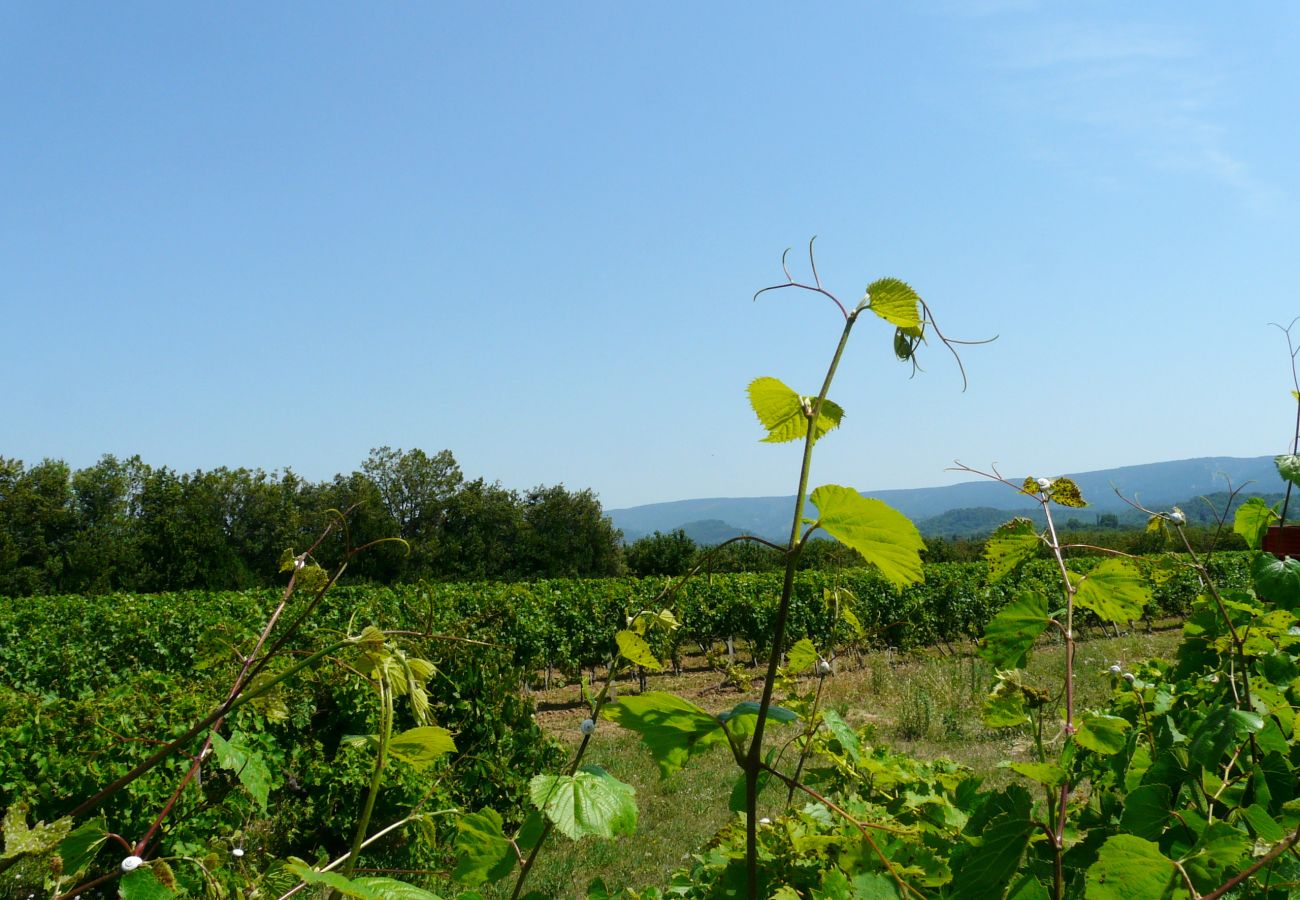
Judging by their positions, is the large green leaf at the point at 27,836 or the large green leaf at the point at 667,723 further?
the large green leaf at the point at 667,723

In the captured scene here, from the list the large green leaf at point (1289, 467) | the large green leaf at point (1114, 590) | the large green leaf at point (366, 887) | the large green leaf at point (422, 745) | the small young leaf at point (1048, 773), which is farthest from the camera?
the large green leaf at point (1289, 467)

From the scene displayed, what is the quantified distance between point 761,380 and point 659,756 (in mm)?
401

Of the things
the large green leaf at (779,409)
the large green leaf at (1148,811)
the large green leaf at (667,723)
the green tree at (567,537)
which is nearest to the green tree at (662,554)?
the green tree at (567,537)

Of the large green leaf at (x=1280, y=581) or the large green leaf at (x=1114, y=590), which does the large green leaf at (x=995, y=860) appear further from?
the large green leaf at (x=1280, y=581)

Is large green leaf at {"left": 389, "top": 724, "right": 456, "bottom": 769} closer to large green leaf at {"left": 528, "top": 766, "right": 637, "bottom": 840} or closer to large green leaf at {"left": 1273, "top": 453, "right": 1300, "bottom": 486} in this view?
large green leaf at {"left": 528, "top": 766, "right": 637, "bottom": 840}

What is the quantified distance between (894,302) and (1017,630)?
639 mm

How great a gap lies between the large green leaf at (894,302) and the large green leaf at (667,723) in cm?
40

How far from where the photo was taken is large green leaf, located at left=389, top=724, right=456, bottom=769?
0.87 m

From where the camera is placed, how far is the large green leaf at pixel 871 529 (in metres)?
0.68

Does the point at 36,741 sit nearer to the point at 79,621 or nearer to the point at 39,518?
the point at 79,621

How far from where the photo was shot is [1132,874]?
854mm

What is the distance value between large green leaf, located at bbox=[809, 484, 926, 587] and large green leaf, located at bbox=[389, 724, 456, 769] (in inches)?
18.6

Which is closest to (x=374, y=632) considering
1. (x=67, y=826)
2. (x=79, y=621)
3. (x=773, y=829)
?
(x=67, y=826)

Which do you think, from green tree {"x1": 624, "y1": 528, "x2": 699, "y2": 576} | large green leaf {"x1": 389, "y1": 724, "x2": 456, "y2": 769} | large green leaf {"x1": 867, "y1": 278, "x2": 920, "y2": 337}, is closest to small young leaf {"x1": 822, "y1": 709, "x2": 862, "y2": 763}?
large green leaf {"x1": 389, "y1": 724, "x2": 456, "y2": 769}
